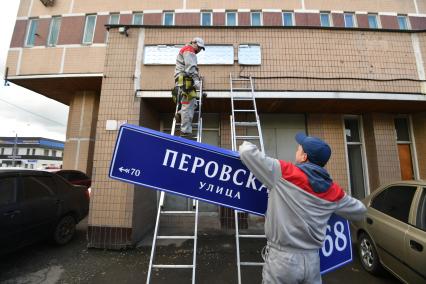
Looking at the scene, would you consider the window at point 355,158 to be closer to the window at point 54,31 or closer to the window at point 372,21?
the window at point 372,21

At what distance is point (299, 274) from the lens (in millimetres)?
1883

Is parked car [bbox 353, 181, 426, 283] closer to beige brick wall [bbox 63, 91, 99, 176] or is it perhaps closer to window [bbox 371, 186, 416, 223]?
window [bbox 371, 186, 416, 223]

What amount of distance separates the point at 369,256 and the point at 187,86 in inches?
169

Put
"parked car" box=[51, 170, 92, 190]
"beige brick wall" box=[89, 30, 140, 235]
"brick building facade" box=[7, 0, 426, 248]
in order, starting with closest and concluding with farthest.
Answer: "beige brick wall" box=[89, 30, 140, 235] → "brick building facade" box=[7, 0, 426, 248] → "parked car" box=[51, 170, 92, 190]

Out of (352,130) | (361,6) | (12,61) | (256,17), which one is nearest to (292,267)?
(352,130)

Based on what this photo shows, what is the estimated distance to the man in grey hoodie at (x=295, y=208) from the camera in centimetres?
187

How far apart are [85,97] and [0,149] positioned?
162 feet

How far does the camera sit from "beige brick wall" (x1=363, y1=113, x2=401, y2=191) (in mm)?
6492

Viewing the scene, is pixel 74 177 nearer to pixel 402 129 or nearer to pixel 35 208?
pixel 35 208

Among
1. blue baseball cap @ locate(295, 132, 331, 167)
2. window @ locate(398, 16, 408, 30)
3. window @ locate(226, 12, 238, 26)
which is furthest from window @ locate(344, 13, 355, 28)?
blue baseball cap @ locate(295, 132, 331, 167)

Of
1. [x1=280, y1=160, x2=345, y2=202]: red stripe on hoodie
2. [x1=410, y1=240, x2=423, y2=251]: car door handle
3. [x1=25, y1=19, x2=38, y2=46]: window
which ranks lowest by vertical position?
[x1=410, y1=240, x2=423, y2=251]: car door handle

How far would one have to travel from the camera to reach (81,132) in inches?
540

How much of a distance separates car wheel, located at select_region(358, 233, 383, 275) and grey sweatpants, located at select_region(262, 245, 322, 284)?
285 cm

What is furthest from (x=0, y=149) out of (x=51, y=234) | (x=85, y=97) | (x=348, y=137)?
(x=348, y=137)
